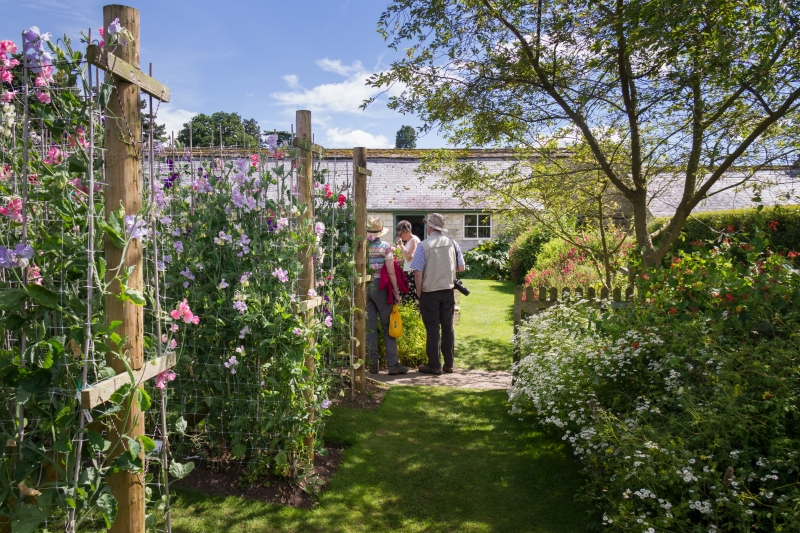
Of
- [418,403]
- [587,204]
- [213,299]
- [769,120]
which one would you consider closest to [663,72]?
[769,120]

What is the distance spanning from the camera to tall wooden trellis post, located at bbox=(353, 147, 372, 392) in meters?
5.61

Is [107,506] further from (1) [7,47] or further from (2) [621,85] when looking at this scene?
(2) [621,85]

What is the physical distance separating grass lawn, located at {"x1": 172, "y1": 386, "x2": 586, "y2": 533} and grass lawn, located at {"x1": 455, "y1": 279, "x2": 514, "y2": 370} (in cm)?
231

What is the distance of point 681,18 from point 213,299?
12.0 feet

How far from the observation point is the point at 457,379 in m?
6.69

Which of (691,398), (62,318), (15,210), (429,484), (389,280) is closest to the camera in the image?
(62,318)

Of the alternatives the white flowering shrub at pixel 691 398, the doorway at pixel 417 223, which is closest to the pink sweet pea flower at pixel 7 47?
the white flowering shrub at pixel 691 398

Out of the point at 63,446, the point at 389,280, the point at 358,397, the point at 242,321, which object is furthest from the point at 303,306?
the point at 389,280

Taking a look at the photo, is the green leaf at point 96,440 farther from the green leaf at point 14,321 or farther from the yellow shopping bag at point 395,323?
the yellow shopping bag at point 395,323

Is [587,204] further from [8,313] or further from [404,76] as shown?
[8,313]

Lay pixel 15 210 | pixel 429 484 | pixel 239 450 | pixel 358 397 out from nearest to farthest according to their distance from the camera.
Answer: pixel 15 210 → pixel 239 450 → pixel 429 484 → pixel 358 397

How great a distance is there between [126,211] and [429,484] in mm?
2847

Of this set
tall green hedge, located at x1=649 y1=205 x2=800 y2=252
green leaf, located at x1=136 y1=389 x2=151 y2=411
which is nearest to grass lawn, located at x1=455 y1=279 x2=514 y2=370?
tall green hedge, located at x1=649 y1=205 x2=800 y2=252

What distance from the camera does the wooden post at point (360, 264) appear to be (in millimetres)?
5609
